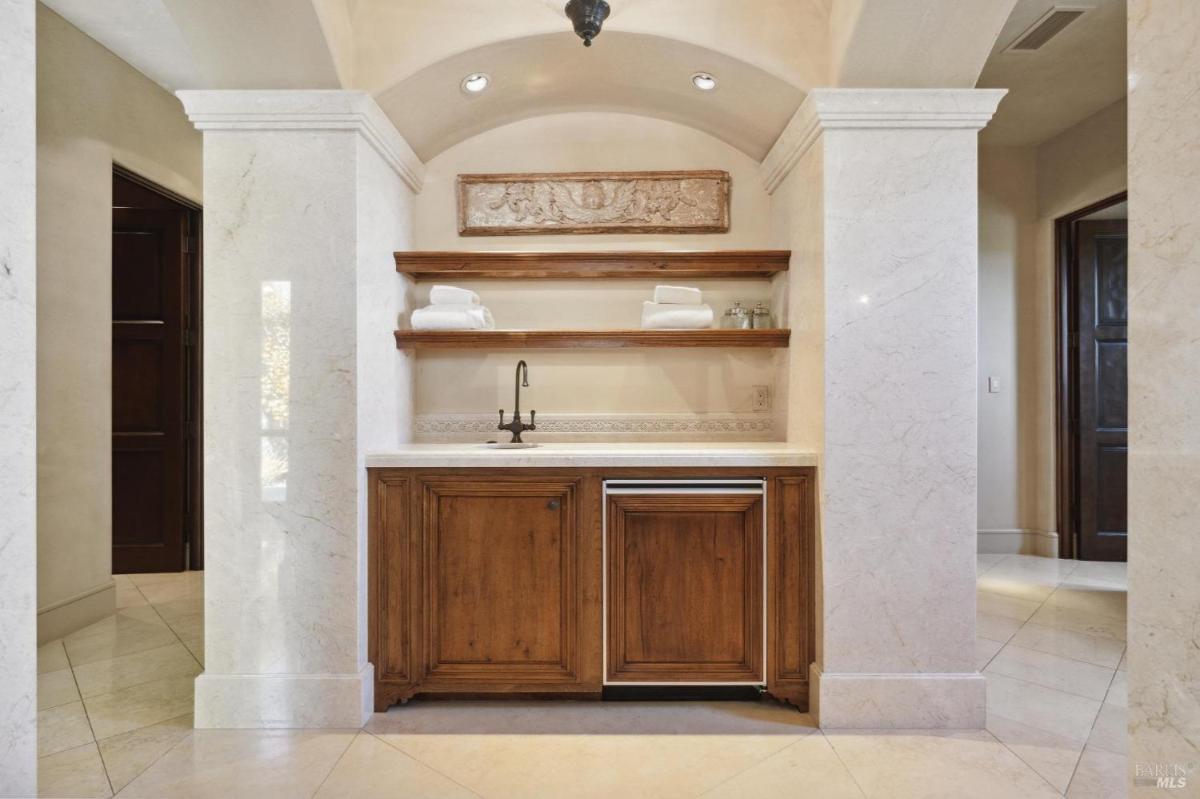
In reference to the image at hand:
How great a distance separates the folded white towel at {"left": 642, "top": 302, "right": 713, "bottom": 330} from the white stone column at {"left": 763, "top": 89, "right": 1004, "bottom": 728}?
24.1 inches

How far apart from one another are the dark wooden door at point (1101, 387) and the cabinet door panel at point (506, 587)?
4.13 m

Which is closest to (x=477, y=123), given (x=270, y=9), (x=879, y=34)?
(x=270, y=9)

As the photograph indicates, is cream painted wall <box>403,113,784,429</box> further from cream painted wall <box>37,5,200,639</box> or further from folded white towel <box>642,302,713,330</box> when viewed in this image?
cream painted wall <box>37,5,200,639</box>

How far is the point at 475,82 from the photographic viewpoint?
267 cm

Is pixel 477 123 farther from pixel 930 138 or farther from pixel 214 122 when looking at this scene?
pixel 930 138

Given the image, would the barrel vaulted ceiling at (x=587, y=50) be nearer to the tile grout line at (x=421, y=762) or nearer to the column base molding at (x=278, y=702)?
the column base molding at (x=278, y=702)

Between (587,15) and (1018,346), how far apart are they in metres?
4.11

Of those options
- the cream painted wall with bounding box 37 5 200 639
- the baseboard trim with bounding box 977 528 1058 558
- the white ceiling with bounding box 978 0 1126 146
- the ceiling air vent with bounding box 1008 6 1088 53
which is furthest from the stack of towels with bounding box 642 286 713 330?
the baseboard trim with bounding box 977 528 1058 558

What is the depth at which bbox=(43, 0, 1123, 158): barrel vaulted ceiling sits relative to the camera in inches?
84.7

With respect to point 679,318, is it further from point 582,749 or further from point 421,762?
point 421,762

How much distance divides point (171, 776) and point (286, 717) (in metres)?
0.38

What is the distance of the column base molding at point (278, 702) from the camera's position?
2338mm

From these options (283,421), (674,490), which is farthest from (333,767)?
(674,490)

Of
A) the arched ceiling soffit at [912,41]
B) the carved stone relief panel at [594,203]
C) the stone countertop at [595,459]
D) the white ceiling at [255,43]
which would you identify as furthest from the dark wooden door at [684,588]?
the white ceiling at [255,43]
